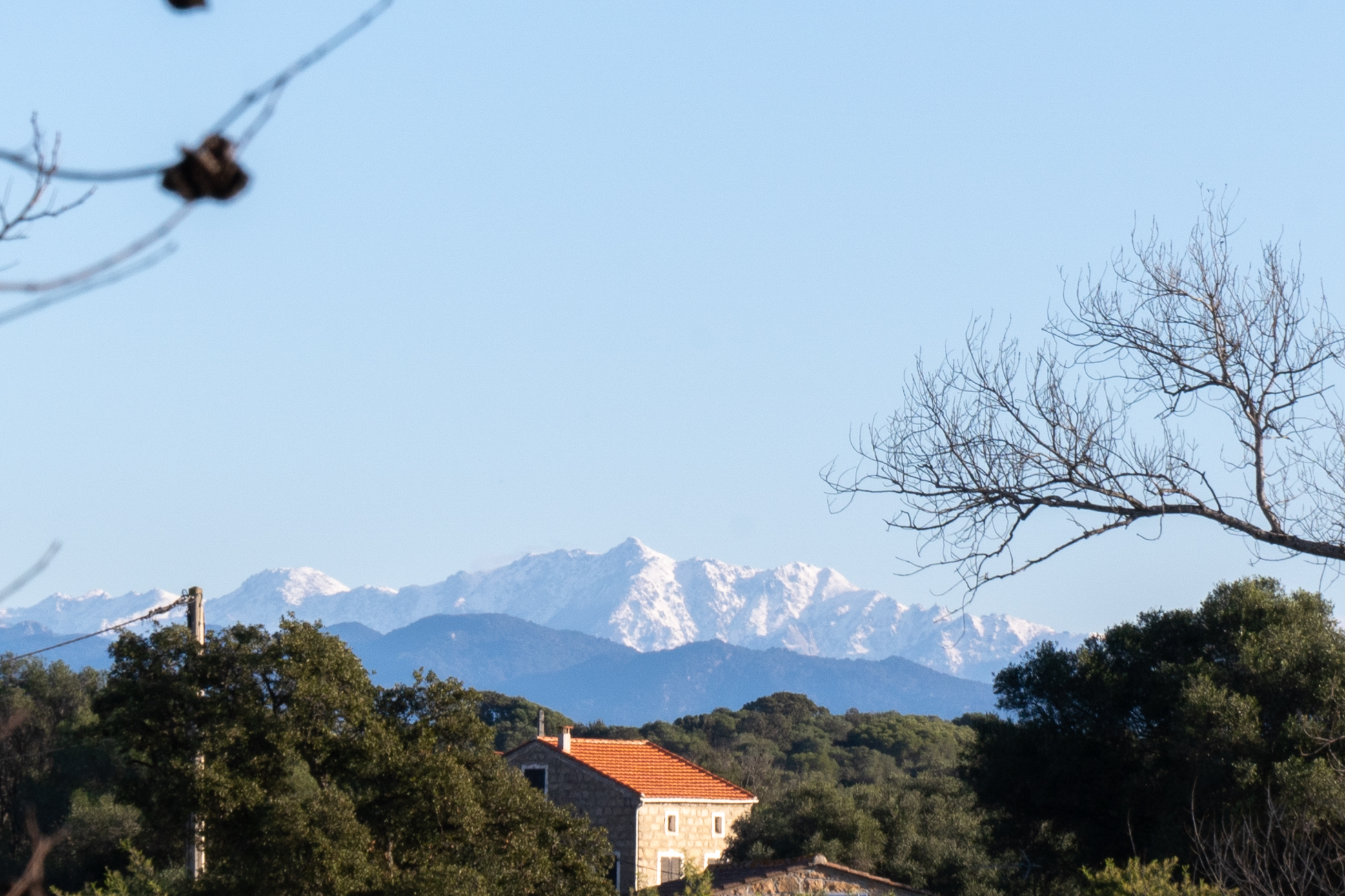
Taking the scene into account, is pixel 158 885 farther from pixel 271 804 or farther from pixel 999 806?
pixel 999 806

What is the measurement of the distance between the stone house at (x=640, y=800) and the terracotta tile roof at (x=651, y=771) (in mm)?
36

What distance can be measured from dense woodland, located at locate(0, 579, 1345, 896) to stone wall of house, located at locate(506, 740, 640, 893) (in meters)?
10.2

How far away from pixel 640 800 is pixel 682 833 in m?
1.92

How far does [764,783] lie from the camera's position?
48219 mm

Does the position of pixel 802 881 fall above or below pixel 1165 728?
below

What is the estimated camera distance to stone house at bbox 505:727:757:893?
112ft

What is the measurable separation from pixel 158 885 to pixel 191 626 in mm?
3159

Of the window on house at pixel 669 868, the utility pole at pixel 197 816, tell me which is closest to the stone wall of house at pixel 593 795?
the window on house at pixel 669 868

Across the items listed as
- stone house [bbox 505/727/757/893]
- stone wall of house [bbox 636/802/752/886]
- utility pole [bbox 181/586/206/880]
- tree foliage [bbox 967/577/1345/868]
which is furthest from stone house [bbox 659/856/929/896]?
utility pole [bbox 181/586/206/880]

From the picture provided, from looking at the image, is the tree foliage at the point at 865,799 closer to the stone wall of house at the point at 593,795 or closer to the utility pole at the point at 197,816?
the stone wall of house at the point at 593,795

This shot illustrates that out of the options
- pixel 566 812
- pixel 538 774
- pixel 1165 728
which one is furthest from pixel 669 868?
pixel 566 812

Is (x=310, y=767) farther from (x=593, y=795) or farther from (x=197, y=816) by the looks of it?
(x=593, y=795)

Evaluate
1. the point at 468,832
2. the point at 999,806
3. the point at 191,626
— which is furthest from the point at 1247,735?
the point at 191,626

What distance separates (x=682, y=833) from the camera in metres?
35.2
